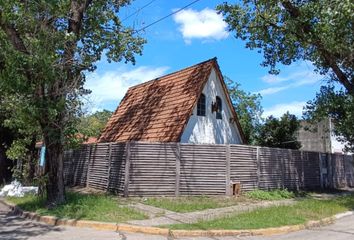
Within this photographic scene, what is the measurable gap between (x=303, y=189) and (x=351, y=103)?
5.28 m

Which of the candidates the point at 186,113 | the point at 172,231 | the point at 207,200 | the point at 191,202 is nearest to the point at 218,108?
the point at 186,113

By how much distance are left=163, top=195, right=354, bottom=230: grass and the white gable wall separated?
7.25 metres

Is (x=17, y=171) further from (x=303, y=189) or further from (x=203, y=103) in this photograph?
(x=303, y=189)

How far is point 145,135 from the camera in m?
22.2

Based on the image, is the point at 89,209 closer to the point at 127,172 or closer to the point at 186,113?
the point at 127,172

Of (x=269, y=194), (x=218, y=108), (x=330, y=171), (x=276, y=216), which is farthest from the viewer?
(x=330, y=171)

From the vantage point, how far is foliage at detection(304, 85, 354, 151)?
1968 centimetres

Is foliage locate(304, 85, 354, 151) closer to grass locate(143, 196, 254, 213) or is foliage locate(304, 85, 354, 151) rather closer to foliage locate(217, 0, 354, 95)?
foliage locate(217, 0, 354, 95)

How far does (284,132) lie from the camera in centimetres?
3222

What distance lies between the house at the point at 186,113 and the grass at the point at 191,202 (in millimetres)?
3705

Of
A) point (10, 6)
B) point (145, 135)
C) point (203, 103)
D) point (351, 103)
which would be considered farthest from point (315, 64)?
point (10, 6)

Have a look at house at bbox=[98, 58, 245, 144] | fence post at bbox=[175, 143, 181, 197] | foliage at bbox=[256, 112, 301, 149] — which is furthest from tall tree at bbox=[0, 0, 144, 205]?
foliage at bbox=[256, 112, 301, 149]

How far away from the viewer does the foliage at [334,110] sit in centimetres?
1968

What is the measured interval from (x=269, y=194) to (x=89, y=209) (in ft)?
26.9
